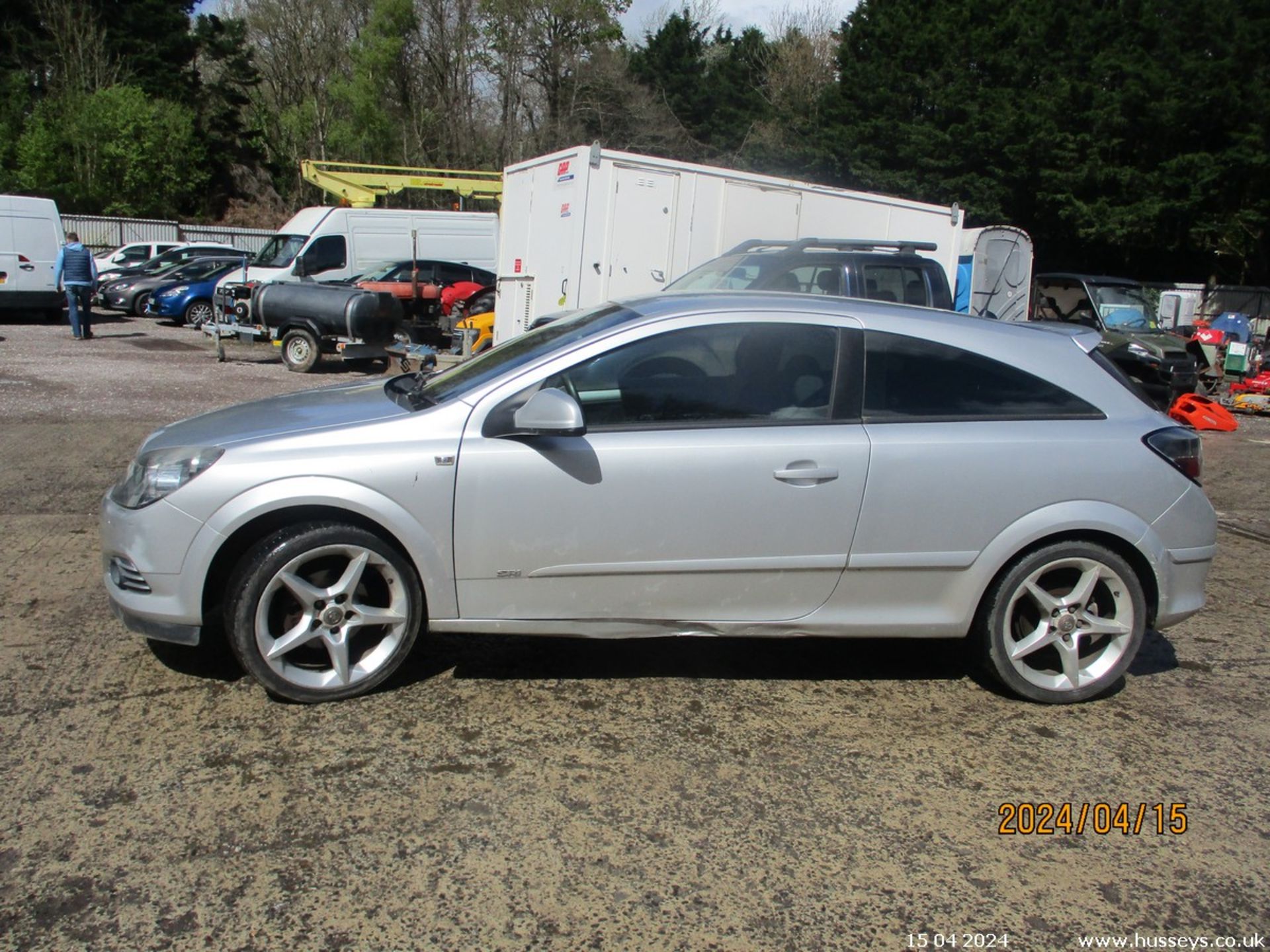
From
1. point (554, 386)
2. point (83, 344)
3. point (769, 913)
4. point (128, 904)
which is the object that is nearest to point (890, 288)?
point (554, 386)

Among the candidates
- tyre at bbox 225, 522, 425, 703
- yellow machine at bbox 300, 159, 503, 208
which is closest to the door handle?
tyre at bbox 225, 522, 425, 703

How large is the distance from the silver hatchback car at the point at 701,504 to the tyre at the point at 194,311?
61.0ft

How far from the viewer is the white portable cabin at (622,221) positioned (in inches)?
455

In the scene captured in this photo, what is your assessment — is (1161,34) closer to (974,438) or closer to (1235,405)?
(1235,405)

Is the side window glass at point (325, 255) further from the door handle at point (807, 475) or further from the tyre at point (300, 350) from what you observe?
the door handle at point (807, 475)

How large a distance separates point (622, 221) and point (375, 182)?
14145mm

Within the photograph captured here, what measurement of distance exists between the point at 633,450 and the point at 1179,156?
30817 mm

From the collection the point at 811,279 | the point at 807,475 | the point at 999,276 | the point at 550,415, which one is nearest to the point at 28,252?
the point at 811,279

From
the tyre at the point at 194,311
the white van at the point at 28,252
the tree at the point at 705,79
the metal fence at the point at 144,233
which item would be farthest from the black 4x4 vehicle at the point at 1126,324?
the tree at the point at 705,79

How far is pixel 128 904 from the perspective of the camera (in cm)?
282

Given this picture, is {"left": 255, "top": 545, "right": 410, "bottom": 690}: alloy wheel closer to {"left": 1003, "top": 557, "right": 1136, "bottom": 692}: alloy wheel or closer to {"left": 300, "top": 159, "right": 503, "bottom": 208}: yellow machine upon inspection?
{"left": 1003, "top": 557, "right": 1136, "bottom": 692}: alloy wheel

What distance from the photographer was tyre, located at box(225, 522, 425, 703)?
3844 millimetres

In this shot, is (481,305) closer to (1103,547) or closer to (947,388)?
(947,388)
